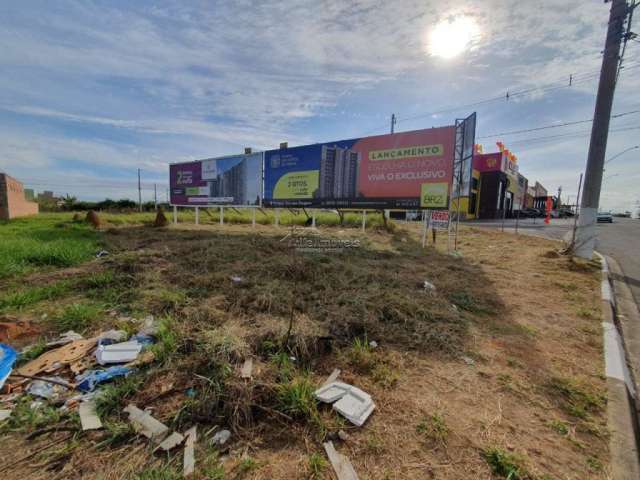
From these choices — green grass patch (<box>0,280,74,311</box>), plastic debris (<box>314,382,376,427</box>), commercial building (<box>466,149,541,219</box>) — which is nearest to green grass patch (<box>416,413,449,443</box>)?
plastic debris (<box>314,382,376,427</box>)

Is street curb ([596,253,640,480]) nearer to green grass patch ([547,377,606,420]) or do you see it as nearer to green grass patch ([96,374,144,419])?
green grass patch ([547,377,606,420])

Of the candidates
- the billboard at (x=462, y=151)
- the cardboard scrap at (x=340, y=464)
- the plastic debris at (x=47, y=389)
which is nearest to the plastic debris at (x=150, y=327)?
the plastic debris at (x=47, y=389)

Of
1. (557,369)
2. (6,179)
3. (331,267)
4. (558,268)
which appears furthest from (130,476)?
(6,179)

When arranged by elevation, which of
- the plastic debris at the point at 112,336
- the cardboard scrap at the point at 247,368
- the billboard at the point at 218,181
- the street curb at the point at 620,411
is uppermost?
the billboard at the point at 218,181

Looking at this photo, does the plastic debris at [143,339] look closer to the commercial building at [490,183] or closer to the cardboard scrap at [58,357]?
the cardboard scrap at [58,357]

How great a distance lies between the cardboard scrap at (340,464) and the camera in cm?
A: 141

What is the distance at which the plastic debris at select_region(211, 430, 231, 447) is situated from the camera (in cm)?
161

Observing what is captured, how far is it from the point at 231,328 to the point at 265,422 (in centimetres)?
114

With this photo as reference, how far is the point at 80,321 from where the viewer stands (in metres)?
2.96

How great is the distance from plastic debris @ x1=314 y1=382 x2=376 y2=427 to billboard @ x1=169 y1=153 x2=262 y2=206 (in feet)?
32.5

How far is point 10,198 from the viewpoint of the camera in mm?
13086

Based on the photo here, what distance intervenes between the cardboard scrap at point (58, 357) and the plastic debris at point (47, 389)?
0.49 feet

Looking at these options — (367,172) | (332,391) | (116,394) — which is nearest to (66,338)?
(116,394)

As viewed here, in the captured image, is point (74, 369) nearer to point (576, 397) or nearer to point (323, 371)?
point (323, 371)
